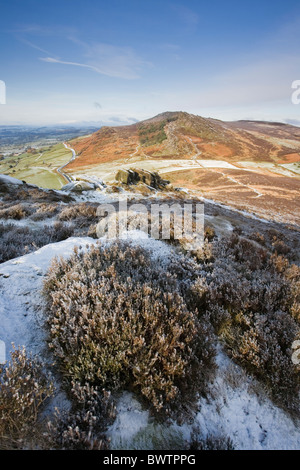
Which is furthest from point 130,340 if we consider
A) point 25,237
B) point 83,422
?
point 25,237

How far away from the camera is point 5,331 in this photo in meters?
3.06

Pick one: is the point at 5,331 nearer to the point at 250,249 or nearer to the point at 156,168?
the point at 250,249

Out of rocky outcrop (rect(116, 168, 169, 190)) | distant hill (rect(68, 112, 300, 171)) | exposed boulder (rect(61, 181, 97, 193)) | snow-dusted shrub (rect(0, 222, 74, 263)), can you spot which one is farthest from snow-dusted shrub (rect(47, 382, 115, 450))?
distant hill (rect(68, 112, 300, 171))

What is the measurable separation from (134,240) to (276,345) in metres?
4.17

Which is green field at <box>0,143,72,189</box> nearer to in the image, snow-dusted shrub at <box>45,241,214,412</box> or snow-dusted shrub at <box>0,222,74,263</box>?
snow-dusted shrub at <box>0,222,74,263</box>

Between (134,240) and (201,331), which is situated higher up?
(134,240)

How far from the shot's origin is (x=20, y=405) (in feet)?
6.48

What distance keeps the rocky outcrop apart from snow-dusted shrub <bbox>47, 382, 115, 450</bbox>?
112 ft

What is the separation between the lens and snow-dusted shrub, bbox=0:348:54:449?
1909 mm

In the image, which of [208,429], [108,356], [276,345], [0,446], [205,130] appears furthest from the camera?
[205,130]

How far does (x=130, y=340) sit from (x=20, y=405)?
4.13ft

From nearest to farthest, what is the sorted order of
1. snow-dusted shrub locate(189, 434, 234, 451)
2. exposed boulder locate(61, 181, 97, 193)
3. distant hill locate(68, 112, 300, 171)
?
snow-dusted shrub locate(189, 434, 234, 451) < exposed boulder locate(61, 181, 97, 193) < distant hill locate(68, 112, 300, 171)
